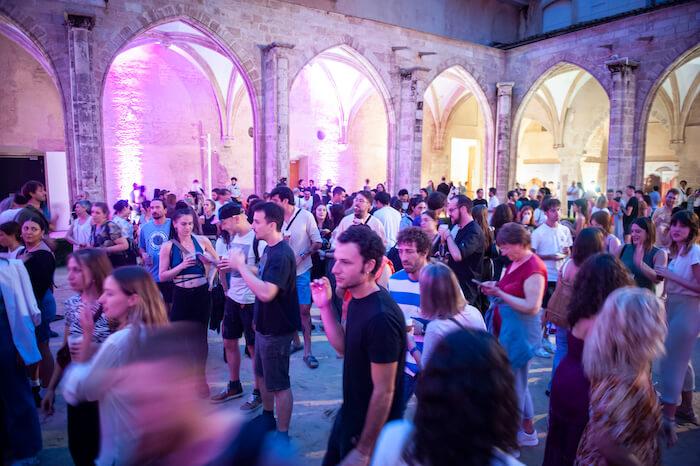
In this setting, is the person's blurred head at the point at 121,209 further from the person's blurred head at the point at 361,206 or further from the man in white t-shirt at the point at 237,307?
the person's blurred head at the point at 361,206

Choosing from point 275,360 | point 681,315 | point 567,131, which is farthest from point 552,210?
point 567,131

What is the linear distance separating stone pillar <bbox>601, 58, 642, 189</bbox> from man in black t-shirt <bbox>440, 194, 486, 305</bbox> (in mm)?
12232

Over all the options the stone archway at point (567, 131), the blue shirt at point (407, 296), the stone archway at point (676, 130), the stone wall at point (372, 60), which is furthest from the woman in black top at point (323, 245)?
the stone archway at point (676, 130)

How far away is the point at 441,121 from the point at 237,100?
34.9ft

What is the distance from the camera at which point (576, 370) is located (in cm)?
220

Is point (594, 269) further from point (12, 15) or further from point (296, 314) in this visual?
point (12, 15)

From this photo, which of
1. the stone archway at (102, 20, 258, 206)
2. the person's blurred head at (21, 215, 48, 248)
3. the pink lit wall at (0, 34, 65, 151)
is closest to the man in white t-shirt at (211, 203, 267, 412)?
the person's blurred head at (21, 215, 48, 248)

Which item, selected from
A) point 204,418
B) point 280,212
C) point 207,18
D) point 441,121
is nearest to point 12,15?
point 207,18

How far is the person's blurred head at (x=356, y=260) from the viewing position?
7.41 ft

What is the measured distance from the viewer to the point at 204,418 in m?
1.55

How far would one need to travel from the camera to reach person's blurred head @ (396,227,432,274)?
127 inches

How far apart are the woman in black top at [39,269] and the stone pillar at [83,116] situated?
24.1 feet

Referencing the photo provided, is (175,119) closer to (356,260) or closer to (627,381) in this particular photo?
(356,260)

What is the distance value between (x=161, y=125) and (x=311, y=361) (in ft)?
52.4
